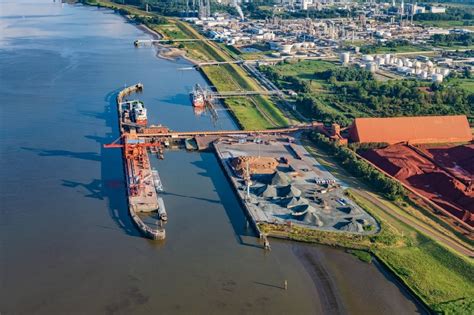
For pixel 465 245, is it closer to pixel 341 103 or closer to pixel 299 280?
pixel 299 280

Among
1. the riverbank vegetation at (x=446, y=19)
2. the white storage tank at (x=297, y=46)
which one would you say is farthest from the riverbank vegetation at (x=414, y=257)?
the riverbank vegetation at (x=446, y=19)

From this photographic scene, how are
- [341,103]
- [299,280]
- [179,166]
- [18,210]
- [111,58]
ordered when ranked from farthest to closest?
[111,58]
[341,103]
[179,166]
[18,210]
[299,280]

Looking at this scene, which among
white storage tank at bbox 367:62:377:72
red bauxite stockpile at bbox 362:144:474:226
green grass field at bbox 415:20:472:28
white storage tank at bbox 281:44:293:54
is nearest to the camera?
red bauxite stockpile at bbox 362:144:474:226

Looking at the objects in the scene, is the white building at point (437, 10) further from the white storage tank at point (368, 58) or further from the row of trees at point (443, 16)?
the white storage tank at point (368, 58)

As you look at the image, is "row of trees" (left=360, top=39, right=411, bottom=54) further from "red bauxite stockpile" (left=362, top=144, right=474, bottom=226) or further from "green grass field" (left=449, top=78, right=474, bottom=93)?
"red bauxite stockpile" (left=362, top=144, right=474, bottom=226)

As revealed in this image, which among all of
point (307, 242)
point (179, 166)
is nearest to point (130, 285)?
point (307, 242)

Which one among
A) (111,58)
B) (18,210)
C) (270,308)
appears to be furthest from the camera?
(111,58)

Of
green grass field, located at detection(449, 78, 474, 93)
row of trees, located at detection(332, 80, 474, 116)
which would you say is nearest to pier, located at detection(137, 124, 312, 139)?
row of trees, located at detection(332, 80, 474, 116)
